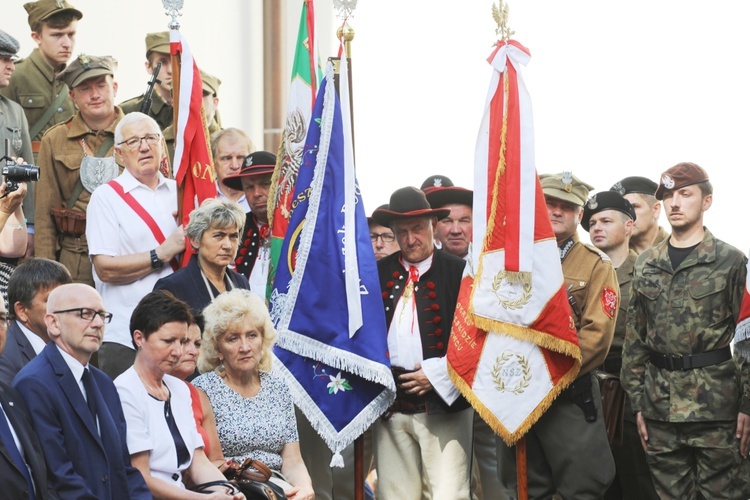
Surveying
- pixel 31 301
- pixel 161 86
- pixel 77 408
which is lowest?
pixel 77 408

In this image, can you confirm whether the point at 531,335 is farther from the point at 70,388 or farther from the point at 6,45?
the point at 6,45

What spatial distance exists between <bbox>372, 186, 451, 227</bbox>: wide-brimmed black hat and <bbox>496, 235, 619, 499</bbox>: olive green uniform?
80 centimetres

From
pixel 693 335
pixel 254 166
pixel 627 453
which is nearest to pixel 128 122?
pixel 254 166

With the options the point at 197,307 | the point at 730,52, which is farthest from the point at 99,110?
the point at 730,52

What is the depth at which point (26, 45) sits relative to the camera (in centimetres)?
850

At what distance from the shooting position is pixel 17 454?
13.9ft

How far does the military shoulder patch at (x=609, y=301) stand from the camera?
19.5ft

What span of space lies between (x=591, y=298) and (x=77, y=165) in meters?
2.81

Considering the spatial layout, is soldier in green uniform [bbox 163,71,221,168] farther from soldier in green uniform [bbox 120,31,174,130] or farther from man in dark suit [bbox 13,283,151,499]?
man in dark suit [bbox 13,283,151,499]

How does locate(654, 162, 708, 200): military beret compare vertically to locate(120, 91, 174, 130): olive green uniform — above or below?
below

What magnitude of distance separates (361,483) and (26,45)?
4288 mm

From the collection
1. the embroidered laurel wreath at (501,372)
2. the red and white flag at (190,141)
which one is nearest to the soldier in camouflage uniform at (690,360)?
the embroidered laurel wreath at (501,372)

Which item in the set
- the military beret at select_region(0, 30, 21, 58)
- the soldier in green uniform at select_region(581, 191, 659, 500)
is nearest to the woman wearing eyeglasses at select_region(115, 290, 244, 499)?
the military beret at select_region(0, 30, 21, 58)

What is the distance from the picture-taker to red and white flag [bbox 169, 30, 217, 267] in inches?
250
